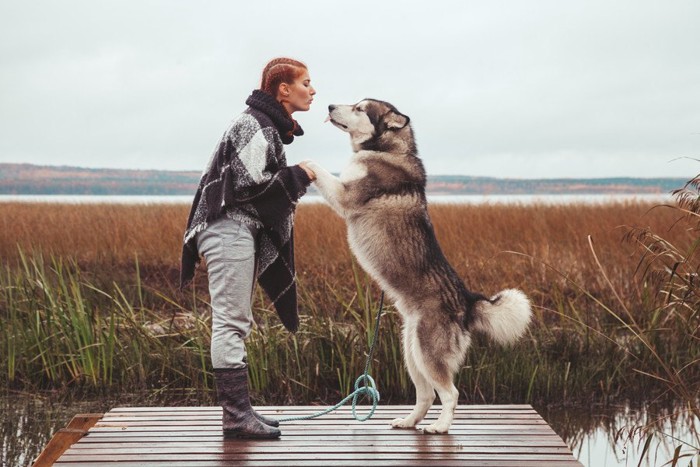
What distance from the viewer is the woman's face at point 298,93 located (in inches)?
178

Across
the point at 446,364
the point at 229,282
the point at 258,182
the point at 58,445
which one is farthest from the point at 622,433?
the point at 58,445

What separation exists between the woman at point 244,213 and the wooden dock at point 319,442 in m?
0.27

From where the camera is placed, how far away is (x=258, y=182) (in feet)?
14.1

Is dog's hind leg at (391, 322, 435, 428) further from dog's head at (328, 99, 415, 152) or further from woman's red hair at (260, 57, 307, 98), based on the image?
woman's red hair at (260, 57, 307, 98)

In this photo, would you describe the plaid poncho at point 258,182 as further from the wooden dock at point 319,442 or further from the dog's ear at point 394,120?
the wooden dock at point 319,442

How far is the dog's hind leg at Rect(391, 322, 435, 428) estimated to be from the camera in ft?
14.5

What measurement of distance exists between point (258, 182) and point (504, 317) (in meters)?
1.46

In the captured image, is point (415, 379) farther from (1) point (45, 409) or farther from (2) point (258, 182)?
(1) point (45, 409)

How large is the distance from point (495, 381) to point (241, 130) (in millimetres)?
3561

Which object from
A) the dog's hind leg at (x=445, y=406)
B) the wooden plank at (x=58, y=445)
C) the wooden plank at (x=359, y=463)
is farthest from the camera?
the wooden plank at (x=58, y=445)

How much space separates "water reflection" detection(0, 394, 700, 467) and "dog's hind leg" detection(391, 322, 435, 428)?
6.59ft

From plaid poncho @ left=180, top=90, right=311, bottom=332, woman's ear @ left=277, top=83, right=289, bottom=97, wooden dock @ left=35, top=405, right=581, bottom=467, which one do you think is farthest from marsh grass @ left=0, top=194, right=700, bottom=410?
woman's ear @ left=277, top=83, right=289, bottom=97

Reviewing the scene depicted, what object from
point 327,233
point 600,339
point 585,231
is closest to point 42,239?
point 327,233

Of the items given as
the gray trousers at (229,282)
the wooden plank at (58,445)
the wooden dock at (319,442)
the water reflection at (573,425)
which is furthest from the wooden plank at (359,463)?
the water reflection at (573,425)
